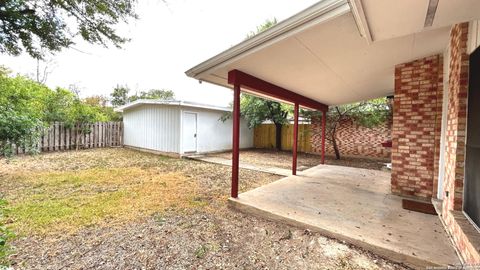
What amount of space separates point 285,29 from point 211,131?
8939 millimetres

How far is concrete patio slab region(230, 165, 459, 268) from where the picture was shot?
7.28 ft

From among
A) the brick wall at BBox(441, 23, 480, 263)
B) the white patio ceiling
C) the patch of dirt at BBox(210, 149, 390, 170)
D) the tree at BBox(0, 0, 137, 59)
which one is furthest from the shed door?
the brick wall at BBox(441, 23, 480, 263)

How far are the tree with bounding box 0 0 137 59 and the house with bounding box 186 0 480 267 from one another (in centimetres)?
236

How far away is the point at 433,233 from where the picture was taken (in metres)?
2.54

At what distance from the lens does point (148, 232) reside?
274 cm

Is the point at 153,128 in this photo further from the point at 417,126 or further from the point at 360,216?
the point at 417,126

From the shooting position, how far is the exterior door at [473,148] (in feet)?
6.44

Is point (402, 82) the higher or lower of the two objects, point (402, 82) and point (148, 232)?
the higher

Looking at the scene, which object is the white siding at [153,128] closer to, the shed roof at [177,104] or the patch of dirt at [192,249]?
Result: the shed roof at [177,104]

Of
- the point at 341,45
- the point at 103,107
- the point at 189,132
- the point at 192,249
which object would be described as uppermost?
the point at 103,107

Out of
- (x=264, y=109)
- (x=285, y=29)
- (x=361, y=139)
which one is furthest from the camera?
(x=264, y=109)

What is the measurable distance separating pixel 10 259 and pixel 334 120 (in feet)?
34.7

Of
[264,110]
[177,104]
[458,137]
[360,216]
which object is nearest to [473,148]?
[458,137]

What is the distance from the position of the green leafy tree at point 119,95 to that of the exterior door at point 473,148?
87.3ft
